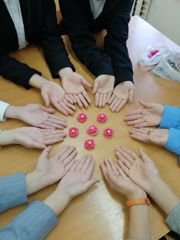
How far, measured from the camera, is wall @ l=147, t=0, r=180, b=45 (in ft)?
6.65

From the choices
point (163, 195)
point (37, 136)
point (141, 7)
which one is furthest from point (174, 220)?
point (141, 7)

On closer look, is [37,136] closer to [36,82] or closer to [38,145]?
[38,145]

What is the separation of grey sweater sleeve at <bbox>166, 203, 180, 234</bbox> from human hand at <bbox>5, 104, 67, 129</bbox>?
44 centimetres

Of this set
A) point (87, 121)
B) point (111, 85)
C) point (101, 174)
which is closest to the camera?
point (101, 174)

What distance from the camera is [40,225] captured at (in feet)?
2.01

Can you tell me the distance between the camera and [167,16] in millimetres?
2111

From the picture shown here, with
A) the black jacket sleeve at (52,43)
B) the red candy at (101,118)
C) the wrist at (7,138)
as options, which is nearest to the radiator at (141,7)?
the black jacket sleeve at (52,43)

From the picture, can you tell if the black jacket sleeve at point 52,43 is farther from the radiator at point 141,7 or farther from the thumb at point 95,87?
the radiator at point 141,7

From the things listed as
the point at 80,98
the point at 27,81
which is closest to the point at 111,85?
the point at 80,98

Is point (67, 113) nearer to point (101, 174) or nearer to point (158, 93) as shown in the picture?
point (101, 174)

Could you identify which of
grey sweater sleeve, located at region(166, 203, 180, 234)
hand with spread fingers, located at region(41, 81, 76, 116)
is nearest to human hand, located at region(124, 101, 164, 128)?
hand with spread fingers, located at region(41, 81, 76, 116)

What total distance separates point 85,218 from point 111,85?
21.8 inches

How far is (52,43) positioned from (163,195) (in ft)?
2.64

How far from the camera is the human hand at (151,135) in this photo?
0.81 metres
